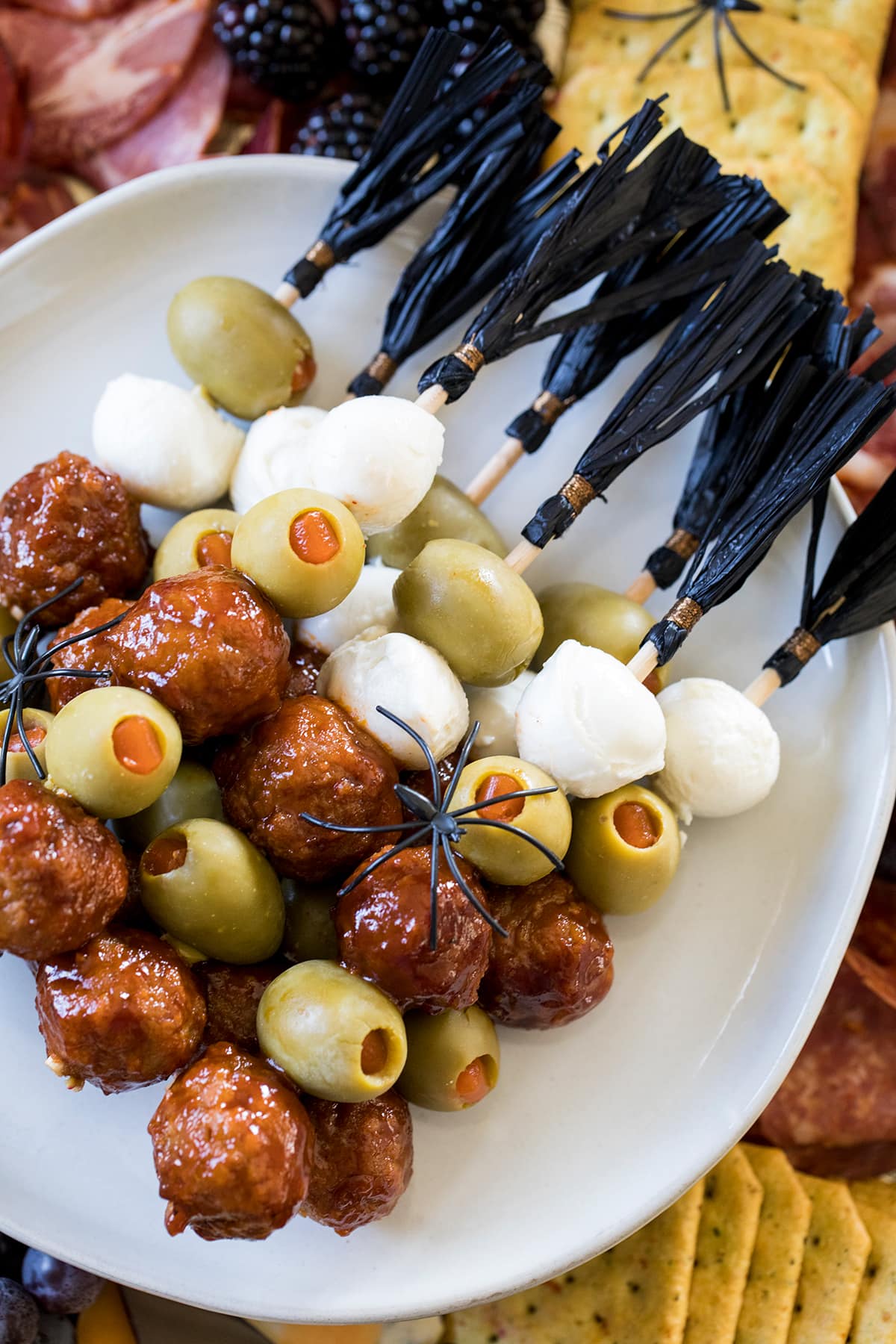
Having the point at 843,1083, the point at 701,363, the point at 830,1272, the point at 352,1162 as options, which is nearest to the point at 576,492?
the point at 701,363

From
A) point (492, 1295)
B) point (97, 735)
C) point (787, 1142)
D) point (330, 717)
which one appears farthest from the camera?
point (787, 1142)

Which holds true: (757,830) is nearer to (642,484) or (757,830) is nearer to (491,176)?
(642,484)

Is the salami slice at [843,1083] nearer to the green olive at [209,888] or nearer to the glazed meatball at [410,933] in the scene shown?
the glazed meatball at [410,933]

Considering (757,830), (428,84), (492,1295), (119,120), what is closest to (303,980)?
(492,1295)

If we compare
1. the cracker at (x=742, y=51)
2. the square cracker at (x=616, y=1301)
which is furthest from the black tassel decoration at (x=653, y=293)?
the square cracker at (x=616, y=1301)

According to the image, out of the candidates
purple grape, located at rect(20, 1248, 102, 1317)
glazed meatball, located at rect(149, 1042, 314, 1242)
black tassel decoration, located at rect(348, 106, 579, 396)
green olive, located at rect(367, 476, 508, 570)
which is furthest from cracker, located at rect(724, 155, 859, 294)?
purple grape, located at rect(20, 1248, 102, 1317)

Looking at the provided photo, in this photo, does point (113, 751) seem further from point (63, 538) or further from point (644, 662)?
point (644, 662)
